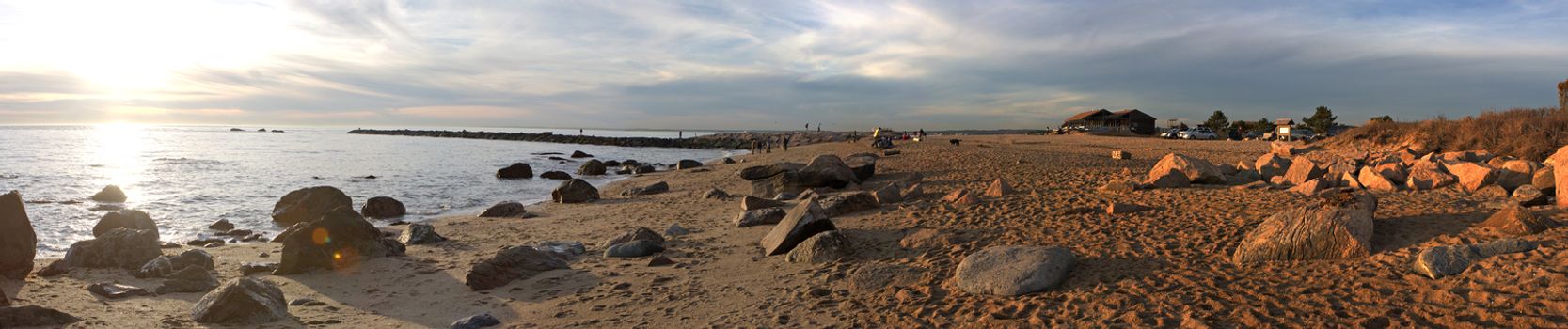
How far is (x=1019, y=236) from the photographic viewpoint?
9.68m

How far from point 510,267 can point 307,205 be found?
32.9 ft

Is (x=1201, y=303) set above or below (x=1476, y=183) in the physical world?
below

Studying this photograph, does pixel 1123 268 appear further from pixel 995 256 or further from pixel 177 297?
pixel 177 297

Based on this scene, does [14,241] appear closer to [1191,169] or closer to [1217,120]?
[1191,169]

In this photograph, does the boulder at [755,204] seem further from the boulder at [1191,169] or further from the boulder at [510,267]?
the boulder at [1191,169]

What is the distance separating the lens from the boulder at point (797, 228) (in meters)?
9.62

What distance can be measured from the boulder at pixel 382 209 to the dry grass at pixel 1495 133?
27.3 m

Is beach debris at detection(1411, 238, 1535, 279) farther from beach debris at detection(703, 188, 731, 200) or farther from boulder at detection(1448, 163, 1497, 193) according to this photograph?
beach debris at detection(703, 188, 731, 200)

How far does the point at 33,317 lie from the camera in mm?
6738

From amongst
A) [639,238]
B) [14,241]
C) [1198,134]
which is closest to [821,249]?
[639,238]

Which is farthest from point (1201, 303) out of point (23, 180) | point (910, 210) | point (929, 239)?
point (23, 180)

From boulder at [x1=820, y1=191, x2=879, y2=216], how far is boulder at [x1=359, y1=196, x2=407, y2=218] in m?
11.1

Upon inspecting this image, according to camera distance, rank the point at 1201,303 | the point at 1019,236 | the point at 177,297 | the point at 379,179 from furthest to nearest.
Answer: the point at 379,179
the point at 1019,236
the point at 177,297
the point at 1201,303

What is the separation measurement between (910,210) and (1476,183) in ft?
26.8
